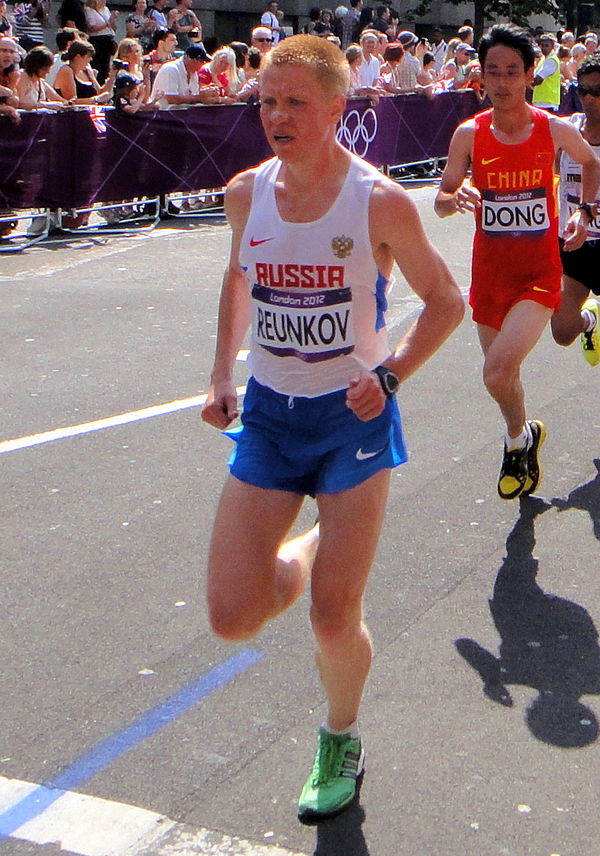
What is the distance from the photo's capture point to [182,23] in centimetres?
2278

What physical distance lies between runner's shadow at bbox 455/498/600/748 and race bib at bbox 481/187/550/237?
1.58 metres

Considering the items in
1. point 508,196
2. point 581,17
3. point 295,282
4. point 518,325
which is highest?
point 295,282

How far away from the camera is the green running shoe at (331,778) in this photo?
11.2 feet

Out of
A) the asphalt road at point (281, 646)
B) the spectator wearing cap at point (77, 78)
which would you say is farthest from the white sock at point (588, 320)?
the spectator wearing cap at point (77, 78)

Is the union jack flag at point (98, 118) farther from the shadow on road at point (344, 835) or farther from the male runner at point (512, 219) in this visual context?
the shadow on road at point (344, 835)

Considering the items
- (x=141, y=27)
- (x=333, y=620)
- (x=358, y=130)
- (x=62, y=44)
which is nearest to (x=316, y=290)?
(x=333, y=620)

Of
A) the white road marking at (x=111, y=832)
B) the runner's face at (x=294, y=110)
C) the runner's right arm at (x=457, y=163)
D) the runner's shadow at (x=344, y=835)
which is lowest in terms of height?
the runner's shadow at (x=344, y=835)

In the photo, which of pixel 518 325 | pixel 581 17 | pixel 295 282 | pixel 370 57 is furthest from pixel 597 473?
pixel 581 17

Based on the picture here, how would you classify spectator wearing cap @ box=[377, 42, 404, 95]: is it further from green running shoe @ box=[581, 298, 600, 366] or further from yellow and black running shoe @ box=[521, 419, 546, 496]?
yellow and black running shoe @ box=[521, 419, 546, 496]

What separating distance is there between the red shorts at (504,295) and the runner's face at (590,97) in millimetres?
1171

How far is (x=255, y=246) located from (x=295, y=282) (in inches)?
6.2

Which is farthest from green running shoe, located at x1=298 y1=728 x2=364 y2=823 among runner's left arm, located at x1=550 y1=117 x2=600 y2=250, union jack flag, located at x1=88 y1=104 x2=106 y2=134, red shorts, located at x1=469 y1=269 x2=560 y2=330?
union jack flag, located at x1=88 y1=104 x2=106 y2=134

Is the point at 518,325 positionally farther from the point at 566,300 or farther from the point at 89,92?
the point at 89,92

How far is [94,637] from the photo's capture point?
14.9 ft
